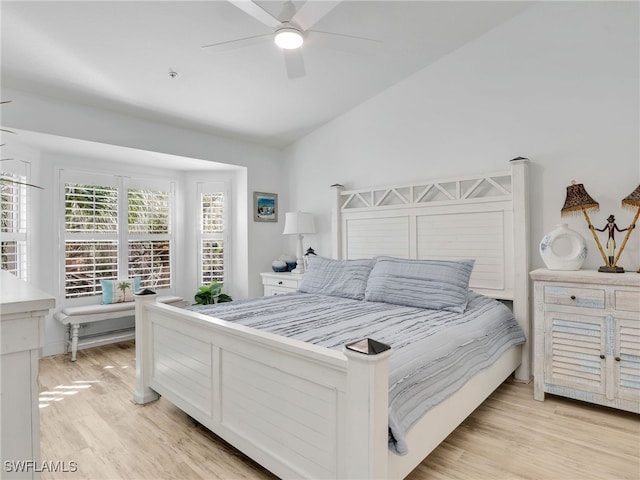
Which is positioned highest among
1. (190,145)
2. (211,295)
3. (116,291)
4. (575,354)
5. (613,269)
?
(190,145)

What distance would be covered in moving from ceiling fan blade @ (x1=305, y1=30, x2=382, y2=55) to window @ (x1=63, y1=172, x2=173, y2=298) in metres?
3.18

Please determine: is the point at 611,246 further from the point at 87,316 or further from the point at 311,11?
the point at 87,316

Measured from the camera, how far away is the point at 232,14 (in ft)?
8.43

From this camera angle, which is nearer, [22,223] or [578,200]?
[578,200]

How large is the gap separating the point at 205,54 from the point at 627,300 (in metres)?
3.53

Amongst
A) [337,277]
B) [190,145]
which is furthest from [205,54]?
[337,277]

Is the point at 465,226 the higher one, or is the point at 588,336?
the point at 465,226

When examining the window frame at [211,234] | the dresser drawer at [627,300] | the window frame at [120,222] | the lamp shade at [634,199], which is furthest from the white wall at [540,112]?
the window frame at [120,222]

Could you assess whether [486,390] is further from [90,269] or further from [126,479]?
[90,269]

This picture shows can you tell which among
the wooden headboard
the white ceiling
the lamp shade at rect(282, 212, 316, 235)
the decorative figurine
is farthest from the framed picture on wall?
the decorative figurine

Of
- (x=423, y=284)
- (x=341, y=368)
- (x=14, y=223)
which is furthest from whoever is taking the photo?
(x=14, y=223)

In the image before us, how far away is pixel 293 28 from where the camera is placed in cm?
221

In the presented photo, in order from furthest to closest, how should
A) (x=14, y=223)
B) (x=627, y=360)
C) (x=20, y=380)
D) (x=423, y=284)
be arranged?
(x=14, y=223) < (x=423, y=284) < (x=627, y=360) < (x=20, y=380)

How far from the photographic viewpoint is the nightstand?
14.4 feet
